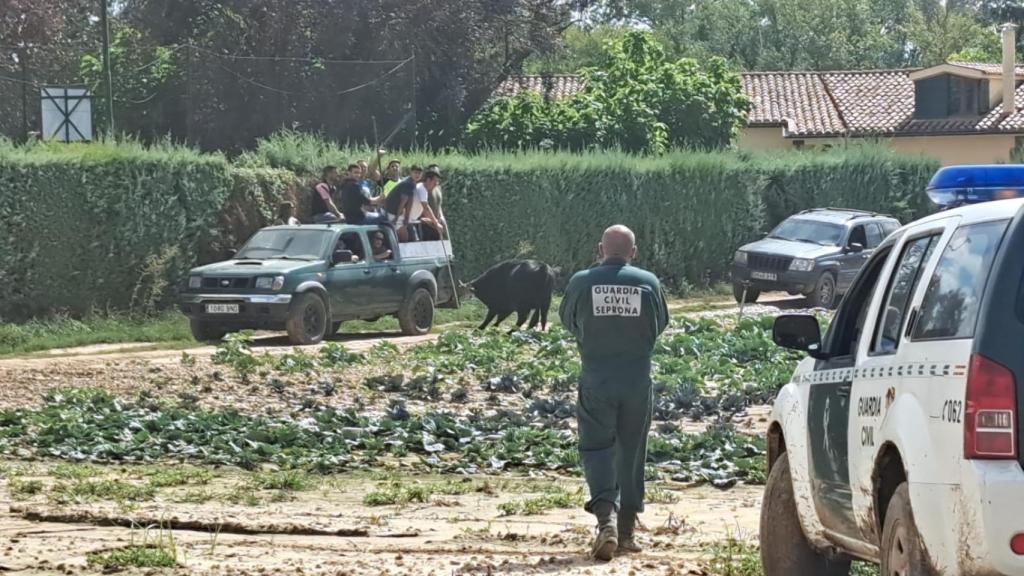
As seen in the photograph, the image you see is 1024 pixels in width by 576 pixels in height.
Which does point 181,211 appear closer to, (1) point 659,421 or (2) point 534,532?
(1) point 659,421

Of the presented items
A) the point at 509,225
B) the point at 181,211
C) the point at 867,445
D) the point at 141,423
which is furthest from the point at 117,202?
the point at 867,445

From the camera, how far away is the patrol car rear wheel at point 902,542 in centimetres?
618

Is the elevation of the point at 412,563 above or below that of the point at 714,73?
below

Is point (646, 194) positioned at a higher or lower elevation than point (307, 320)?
higher

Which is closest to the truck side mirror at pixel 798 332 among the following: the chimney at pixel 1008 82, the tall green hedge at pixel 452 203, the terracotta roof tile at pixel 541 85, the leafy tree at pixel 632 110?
the tall green hedge at pixel 452 203

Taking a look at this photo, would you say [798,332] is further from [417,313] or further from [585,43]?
[585,43]

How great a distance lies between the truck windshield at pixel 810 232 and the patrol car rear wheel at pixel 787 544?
2700 cm

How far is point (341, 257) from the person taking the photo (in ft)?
83.4

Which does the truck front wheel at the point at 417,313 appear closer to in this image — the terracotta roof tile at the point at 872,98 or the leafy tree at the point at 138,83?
the leafy tree at the point at 138,83

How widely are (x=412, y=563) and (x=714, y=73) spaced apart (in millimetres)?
45824

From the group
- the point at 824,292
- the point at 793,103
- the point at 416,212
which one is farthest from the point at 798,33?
the point at 416,212

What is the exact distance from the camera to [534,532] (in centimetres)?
1066

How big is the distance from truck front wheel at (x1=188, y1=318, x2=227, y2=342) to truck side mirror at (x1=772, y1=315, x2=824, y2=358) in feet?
57.5

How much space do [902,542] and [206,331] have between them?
19570mm
